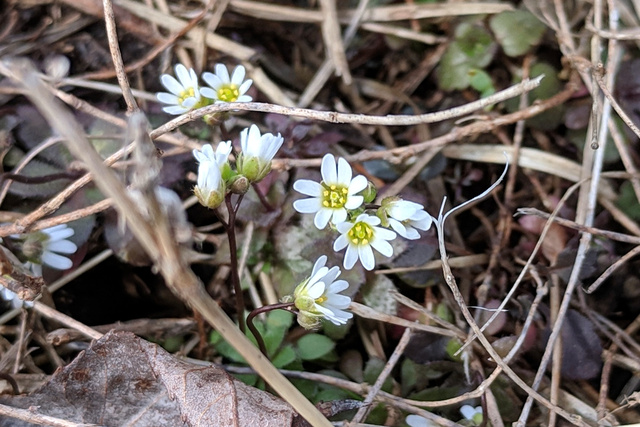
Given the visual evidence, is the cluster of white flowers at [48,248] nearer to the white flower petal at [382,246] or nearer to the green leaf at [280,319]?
the green leaf at [280,319]

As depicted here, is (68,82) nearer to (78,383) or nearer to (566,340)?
(78,383)

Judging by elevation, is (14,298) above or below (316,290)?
below

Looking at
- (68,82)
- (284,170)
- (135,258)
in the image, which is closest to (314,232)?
(284,170)

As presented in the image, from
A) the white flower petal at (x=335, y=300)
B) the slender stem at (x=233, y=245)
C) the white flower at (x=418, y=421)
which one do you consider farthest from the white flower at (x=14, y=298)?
the white flower at (x=418, y=421)

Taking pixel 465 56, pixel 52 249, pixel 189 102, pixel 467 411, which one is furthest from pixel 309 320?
pixel 465 56

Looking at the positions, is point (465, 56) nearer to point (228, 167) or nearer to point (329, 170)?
point (329, 170)

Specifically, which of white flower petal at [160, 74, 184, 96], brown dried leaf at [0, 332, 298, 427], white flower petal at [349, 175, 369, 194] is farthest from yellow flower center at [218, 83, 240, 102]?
brown dried leaf at [0, 332, 298, 427]

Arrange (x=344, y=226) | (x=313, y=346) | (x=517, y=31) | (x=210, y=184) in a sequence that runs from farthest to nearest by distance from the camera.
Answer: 1. (x=517, y=31)
2. (x=313, y=346)
3. (x=344, y=226)
4. (x=210, y=184)
